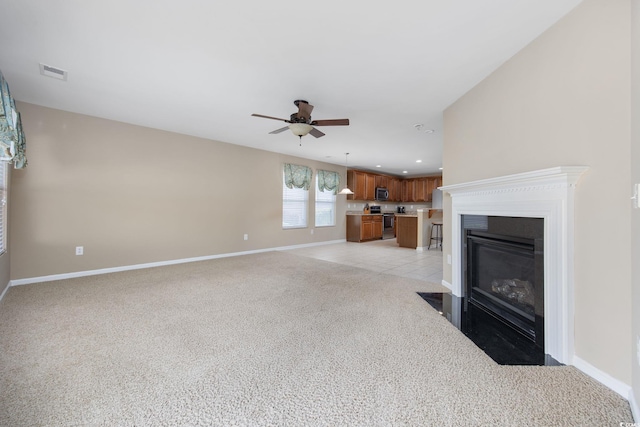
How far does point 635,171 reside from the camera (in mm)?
1280

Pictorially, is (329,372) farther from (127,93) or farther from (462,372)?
(127,93)

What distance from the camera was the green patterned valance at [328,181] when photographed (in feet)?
23.5

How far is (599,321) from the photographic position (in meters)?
1.50

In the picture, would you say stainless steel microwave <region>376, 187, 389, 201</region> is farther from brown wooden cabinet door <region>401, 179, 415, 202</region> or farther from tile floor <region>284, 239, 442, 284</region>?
tile floor <region>284, 239, 442, 284</region>

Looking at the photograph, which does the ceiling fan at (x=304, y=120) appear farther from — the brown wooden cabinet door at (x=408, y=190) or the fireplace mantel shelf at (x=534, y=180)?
the brown wooden cabinet door at (x=408, y=190)

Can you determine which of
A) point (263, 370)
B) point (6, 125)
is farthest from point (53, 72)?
point (263, 370)

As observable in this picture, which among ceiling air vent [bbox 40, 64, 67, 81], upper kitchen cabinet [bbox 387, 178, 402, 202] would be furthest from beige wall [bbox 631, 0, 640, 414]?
upper kitchen cabinet [bbox 387, 178, 402, 202]

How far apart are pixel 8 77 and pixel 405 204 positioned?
1033cm

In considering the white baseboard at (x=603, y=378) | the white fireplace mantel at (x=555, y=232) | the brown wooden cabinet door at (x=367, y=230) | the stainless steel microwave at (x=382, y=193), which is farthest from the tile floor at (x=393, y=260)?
the stainless steel microwave at (x=382, y=193)

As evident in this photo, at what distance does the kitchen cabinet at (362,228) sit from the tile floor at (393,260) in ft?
4.35

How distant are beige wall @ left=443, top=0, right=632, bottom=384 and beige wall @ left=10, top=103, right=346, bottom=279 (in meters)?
4.78

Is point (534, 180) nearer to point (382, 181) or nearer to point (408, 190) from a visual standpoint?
point (382, 181)

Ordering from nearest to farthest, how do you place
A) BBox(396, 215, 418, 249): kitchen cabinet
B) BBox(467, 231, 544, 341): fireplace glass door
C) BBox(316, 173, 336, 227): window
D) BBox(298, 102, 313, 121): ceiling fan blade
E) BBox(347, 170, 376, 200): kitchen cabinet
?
BBox(467, 231, 544, 341): fireplace glass door, BBox(298, 102, 313, 121): ceiling fan blade, BBox(396, 215, 418, 249): kitchen cabinet, BBox(316, 173, 336, 227): window, BBox(347, 170, 376, 200): kitchen cabinet

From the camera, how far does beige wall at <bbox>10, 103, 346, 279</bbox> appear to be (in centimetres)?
343
